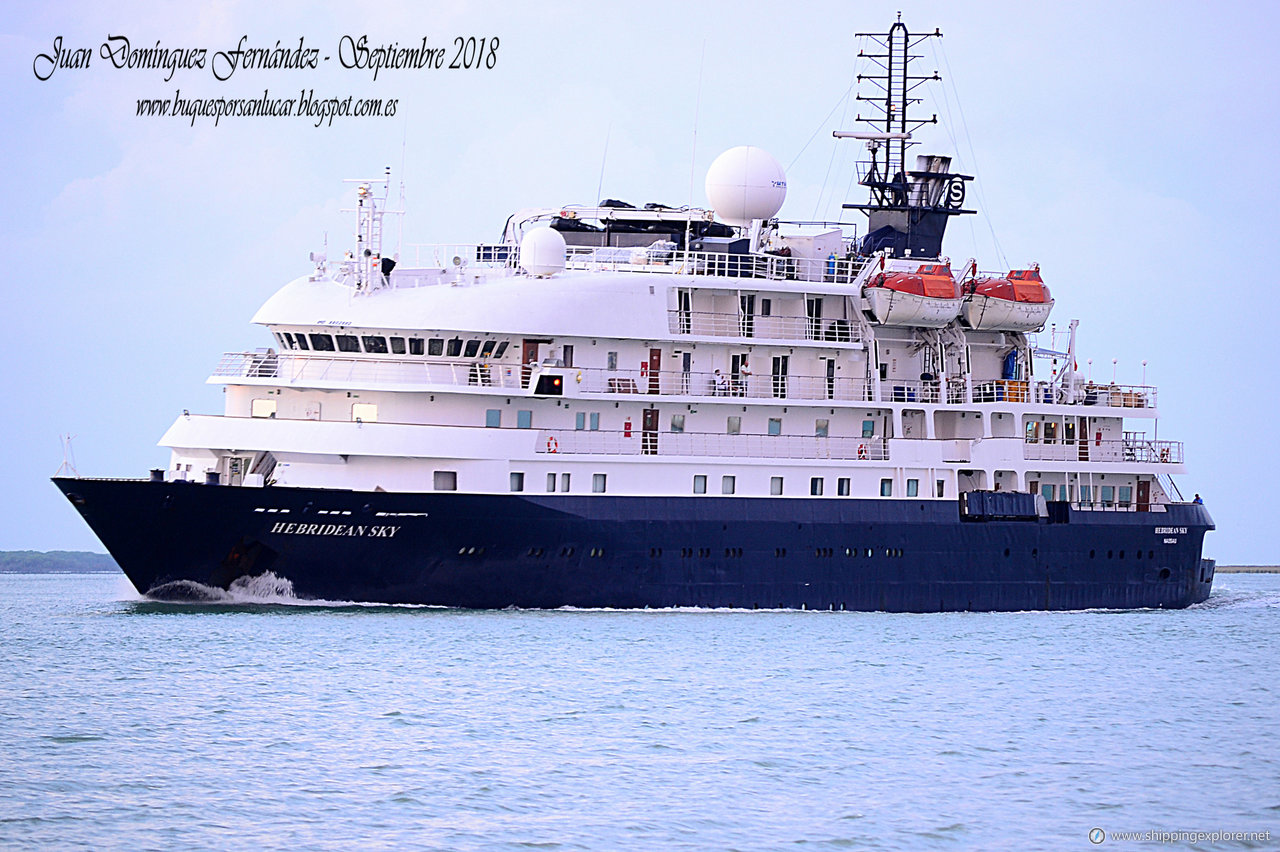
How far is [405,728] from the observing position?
2114 centimetres

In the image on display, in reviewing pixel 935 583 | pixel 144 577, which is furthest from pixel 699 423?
pixel 144 577

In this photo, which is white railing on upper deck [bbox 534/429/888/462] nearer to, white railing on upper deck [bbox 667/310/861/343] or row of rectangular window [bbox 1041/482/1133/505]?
white railing on upper deck [bbox 667/310/861/343]

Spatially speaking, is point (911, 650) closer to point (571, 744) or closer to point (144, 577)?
point (571, 744)

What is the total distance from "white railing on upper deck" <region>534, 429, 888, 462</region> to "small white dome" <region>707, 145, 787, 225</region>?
5962 mm

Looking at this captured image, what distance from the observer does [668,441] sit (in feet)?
117

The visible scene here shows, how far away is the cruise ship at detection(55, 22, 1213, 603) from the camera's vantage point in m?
32.5

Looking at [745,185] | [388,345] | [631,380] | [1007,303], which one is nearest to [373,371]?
[388,345]

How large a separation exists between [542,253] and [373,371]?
444 centimetres

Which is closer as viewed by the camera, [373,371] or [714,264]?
[373,371]

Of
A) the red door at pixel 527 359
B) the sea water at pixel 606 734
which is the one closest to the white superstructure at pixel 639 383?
the red door at pixel 527 359

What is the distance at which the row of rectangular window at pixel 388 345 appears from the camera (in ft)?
110

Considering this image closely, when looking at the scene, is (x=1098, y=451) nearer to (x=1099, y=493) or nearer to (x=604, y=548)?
(x=1099, y=493)

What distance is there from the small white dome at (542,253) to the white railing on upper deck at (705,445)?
3.43 m

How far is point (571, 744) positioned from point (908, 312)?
19.7 m
